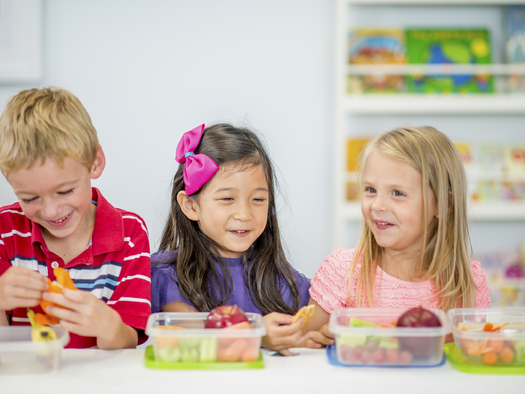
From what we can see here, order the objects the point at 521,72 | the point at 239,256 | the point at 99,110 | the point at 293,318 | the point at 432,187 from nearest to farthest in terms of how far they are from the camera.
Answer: the point at 293,318 → the point at 432,187 → the point at 239,256 → the point at 521,72 → the point at 99,110

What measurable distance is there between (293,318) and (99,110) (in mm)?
1952

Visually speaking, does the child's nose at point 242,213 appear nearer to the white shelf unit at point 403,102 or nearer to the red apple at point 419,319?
the red apple at point 419,319

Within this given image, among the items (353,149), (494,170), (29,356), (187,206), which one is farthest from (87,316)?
(494,170)

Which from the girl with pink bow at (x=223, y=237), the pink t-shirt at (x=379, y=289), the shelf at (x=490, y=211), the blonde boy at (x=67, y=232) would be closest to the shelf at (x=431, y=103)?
the shelf at (x=490, y=211)

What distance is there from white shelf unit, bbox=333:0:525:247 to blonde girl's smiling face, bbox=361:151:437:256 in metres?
1.10

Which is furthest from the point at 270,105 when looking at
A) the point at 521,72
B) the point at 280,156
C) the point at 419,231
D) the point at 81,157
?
the point at 81,157

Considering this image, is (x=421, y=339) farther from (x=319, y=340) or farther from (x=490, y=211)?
(x=490, y=211)

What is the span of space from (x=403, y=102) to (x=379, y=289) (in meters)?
1.29

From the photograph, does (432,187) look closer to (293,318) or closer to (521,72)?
(293,318)

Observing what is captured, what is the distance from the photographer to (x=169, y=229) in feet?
5.05

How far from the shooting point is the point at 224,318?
2.81ft

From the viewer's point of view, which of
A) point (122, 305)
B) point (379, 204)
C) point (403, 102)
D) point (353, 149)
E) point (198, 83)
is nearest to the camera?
point (122, 305)

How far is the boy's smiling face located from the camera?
1.01 m

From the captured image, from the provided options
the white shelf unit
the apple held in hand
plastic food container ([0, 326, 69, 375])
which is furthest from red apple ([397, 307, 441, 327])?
the white shelf unit
